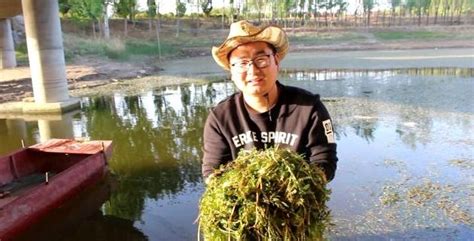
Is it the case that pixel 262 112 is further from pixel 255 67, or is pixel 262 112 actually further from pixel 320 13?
pixel 320 13

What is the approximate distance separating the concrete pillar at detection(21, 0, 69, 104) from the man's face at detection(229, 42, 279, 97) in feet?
55.8

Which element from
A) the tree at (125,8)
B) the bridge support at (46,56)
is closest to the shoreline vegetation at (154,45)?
the tree at (125,8)

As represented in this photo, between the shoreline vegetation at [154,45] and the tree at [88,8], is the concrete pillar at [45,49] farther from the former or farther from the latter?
the tree at [88,8]

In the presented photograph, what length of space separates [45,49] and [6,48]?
13.3 m

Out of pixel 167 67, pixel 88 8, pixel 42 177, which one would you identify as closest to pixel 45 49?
pixel 42 177

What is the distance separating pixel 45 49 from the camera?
17.8 metres

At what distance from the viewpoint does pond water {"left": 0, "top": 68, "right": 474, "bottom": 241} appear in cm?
696

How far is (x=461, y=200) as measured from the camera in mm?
7473

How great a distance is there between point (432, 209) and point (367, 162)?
2617mm

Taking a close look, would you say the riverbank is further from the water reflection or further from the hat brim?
the hat brim

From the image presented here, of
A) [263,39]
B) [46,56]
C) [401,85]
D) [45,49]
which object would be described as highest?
[263,39]

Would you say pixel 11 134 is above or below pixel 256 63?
below

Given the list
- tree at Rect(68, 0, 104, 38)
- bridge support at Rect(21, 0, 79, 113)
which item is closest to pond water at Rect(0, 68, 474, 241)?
bridge support at Rect(21, 0, 79, 113)

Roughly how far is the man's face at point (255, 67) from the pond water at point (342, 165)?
172 cm
